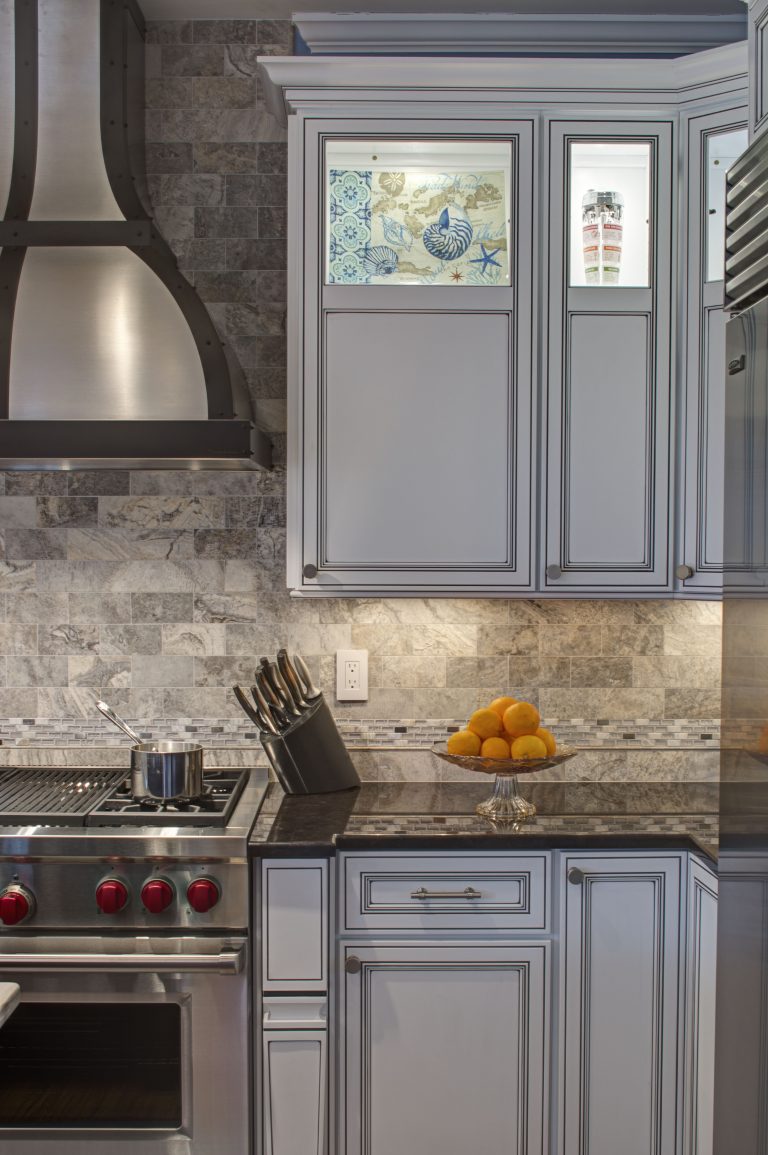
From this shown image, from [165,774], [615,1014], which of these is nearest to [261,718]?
[165,774]

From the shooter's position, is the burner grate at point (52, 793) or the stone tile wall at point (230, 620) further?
the stone tile wall at point (230, 620)

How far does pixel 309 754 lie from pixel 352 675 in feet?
0.93

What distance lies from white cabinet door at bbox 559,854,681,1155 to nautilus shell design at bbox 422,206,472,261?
138 cm

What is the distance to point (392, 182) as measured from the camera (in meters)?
2.18

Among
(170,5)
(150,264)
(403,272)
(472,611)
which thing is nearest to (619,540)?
(472,611)

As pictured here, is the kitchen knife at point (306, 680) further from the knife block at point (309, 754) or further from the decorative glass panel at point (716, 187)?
the decorative glass panel at point (716, 187)

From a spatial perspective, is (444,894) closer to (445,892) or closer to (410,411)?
(445,892)

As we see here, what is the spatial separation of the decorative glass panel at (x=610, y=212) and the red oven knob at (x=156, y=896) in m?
1.57

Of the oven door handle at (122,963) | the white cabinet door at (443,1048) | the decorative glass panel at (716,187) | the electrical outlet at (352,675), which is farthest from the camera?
the electrical outlet at (352,675)

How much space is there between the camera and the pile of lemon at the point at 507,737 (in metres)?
1.92

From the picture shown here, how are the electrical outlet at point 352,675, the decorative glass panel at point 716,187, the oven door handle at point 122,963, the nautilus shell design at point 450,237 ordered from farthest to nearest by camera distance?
the electrical outlet at point 352,675, the nautilus shell design at point 450,237, the decorative glass panel at point 716,187, the oven door handle at point 122,963

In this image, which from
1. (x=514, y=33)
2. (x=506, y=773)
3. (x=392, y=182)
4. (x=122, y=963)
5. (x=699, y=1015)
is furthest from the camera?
(x=514, y=33)

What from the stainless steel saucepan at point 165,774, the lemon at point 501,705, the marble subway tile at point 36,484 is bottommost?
the stainless steel saucepan at point 165,774

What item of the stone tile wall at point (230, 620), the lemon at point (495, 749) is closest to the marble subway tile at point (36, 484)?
the stone tile wall at point (230, 620)
